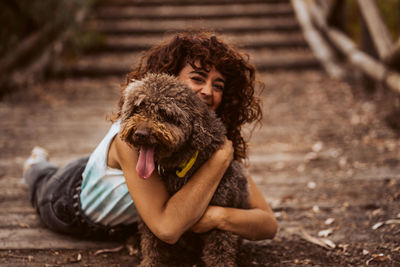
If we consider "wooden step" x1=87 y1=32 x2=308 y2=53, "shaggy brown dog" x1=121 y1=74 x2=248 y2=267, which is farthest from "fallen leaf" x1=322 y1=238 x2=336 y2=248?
"wooden step" x1=87 y1=32 x2=308 y2=53

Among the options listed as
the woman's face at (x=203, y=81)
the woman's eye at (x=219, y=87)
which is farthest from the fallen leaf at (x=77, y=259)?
the woman's eye at (x=219, y=87)

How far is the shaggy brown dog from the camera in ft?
6.27

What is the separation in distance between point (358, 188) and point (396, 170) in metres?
0.50

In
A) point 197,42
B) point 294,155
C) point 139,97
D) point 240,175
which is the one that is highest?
point 197,42

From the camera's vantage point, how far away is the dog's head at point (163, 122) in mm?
1882

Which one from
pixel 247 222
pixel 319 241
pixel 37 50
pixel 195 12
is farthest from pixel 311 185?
pixel 195 12

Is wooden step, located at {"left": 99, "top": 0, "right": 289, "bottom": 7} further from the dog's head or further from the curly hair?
the dog's head

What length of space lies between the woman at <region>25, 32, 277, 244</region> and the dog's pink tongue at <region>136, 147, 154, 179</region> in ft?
Answer: 0.54

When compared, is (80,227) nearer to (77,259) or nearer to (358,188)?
(77,259)

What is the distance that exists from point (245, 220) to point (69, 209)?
1.11 m

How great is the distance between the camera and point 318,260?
2.42 metres

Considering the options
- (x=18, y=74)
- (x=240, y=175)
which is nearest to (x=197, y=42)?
(x=240, y=175)

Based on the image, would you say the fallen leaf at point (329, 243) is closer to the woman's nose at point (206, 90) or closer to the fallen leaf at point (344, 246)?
the fallen leaf at point (344, 246)

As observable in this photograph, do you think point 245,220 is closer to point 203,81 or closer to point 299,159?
point 203,81
